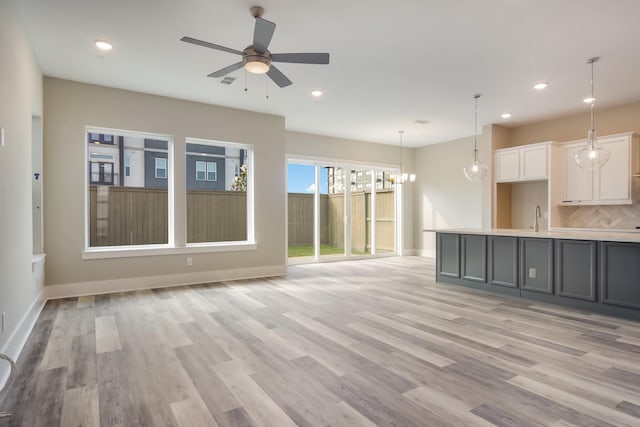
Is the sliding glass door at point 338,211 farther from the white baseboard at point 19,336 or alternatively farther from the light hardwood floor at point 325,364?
the white baseboard at point 19,336

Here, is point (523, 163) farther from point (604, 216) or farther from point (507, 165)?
point (604, 216)

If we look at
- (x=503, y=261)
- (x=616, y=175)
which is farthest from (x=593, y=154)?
(x=616, y=175)

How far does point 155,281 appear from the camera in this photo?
552 cm

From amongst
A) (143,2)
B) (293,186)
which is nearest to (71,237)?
(143,2)

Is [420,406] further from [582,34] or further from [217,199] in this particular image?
[217,199]

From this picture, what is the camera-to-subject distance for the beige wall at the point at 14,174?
2.66 m

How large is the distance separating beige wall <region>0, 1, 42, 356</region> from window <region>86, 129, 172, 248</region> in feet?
4.88

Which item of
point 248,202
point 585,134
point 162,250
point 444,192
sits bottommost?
point 162,250

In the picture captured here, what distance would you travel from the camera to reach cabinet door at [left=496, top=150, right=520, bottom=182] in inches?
271

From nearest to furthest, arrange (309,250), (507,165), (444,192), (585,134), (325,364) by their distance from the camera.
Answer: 1. (325,364)
2. (585,134)
3. (507,165)
4. (309,250)
5. (444,192)

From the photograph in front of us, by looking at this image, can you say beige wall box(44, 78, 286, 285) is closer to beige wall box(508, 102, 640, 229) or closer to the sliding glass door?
the sliding glass door

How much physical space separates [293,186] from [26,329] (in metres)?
5.52

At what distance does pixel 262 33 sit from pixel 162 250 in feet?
12.8

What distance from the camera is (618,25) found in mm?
3465
